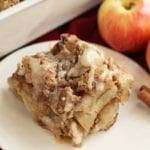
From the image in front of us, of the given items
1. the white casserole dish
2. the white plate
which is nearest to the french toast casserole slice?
the white plate

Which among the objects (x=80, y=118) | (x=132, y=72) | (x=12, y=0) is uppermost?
(x=12, y=0)

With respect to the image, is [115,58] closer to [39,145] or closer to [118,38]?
[118,38]

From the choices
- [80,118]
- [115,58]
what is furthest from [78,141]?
[115,58]

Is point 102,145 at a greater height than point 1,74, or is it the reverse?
point 1,74

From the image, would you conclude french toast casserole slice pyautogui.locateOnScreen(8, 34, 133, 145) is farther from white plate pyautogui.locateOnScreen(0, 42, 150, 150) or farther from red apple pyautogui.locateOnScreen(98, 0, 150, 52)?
red apple pyautogui.locateOnScreen(98, 0, 150, 52)

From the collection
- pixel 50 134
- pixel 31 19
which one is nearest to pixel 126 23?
pixel 31 19
